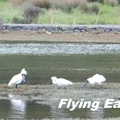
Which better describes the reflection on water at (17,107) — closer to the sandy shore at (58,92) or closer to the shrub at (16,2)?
the sandy shore at (58,92)

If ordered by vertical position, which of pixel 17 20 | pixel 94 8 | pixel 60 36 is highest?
pixel 60 36

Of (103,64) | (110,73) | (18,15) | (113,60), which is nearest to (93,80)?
(110,73)

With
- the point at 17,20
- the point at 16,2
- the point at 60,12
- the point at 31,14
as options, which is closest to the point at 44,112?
the point at 31,14

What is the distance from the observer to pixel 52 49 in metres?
40.1

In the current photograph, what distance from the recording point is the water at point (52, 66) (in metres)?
15.8

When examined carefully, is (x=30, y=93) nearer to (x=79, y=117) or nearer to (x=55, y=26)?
(x=79, y=117)

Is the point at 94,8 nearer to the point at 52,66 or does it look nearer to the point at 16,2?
the point at 16,2

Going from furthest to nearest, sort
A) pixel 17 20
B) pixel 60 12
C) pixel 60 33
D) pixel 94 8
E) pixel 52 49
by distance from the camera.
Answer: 1. pixel 94 8
2. pixel 60 12
3. pixel 17 20
4. pixel 60 33
5. pixel 52 49

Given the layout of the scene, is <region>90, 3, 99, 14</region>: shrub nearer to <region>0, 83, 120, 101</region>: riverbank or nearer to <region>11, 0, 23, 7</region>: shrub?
<region>11, 0, 23, 7</region>: shrub

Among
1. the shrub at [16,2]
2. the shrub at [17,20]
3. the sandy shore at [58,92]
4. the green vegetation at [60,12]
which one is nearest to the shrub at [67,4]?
the green vegetation at [60,12]

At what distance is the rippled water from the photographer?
38.1 metres

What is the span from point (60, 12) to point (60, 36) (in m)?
12.5

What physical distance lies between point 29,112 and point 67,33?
3640cm

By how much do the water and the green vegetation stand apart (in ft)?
50.2
